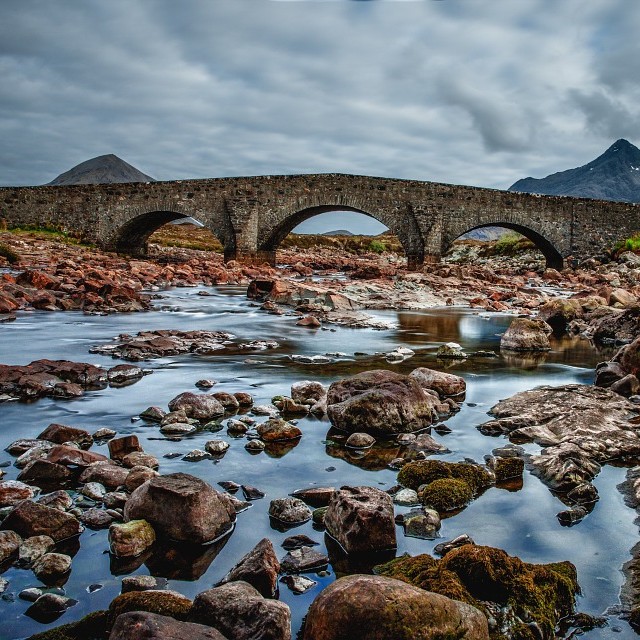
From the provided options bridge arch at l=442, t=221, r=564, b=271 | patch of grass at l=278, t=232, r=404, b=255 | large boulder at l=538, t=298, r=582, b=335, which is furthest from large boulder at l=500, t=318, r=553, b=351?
patch of grass at l=278, t=232, r=404, b=255

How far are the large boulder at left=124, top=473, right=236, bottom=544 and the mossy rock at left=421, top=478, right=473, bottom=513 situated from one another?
114 cm

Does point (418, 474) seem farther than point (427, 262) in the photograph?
No

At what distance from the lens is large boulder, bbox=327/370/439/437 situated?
15.5ft

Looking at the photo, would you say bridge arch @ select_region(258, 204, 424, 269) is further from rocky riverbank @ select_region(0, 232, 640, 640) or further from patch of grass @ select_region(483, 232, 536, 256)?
rocky riverbank @ select_region(0, 232, 640, 640)

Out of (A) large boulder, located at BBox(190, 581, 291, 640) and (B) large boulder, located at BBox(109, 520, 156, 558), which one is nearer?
(A) large boulder, located at BBox(190, 581, 291, 640)

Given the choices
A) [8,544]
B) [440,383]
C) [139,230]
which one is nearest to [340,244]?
[139,230]

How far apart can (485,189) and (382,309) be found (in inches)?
648

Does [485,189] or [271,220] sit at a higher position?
[485,189]

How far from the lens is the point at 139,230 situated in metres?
33.8

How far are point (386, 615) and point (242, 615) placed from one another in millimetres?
557

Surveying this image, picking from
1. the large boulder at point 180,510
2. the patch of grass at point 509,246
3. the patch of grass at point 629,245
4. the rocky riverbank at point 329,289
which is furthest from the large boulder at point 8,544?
the patch of grass at point 509,246

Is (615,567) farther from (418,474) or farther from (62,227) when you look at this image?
(62,227)

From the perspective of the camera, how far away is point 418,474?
3758 millimetres

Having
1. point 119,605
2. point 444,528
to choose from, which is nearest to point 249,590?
point 119,605
